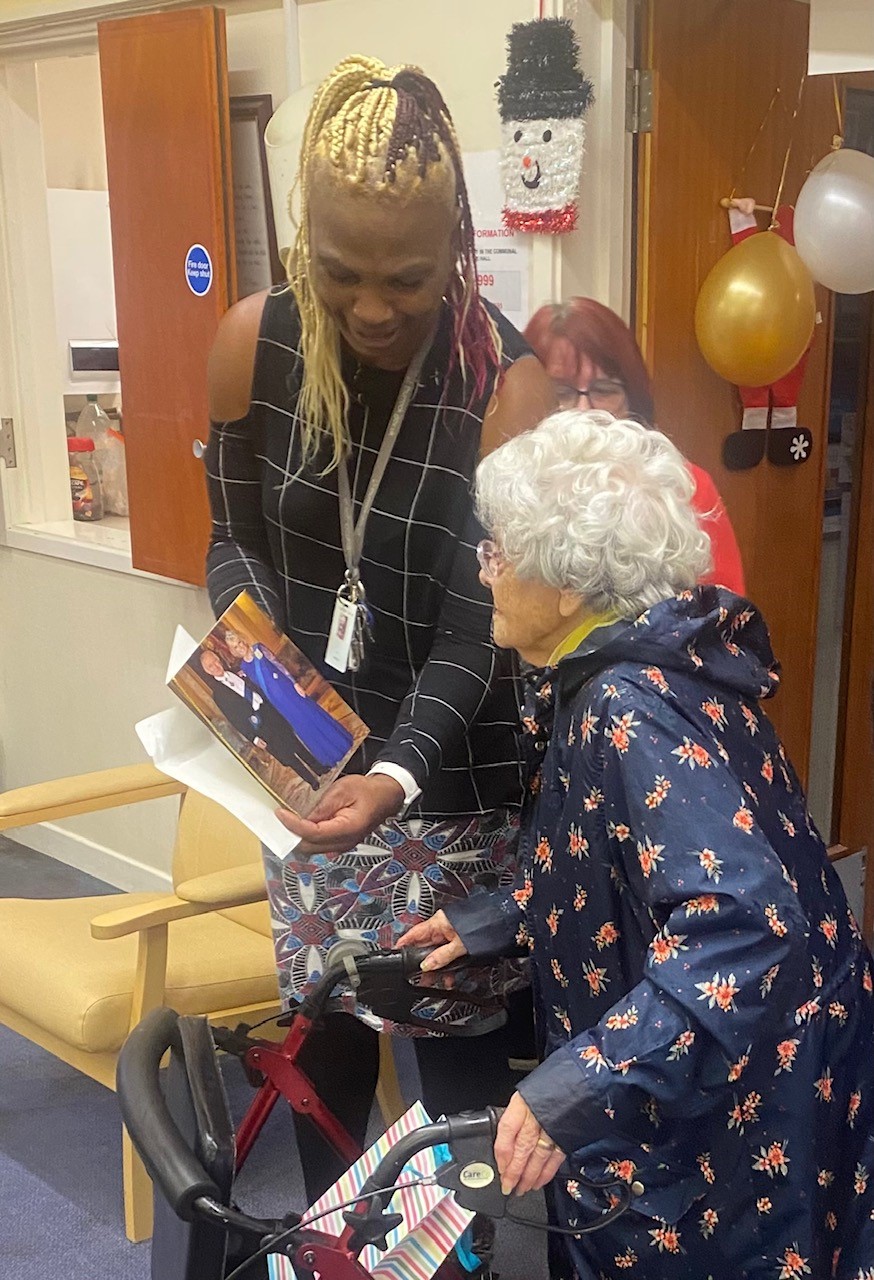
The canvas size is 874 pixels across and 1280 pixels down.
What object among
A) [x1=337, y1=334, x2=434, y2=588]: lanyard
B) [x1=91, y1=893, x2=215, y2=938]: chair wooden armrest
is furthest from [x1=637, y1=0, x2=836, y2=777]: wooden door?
[x1=91, y1=893, x2=215, y2=938]: chair wooden armrest

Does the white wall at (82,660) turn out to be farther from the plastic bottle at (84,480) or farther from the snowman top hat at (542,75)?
the snowman top hat at (542,75)

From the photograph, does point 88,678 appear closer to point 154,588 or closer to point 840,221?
point 154,588

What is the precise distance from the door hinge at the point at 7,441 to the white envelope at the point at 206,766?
7.12 feet

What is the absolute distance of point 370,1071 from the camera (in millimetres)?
1878

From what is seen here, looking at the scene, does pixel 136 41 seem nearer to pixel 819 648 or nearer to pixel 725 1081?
pixel 819 648

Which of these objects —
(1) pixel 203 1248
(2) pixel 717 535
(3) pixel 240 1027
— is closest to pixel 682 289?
(2) pixel 717 535

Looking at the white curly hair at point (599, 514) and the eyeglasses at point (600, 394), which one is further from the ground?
the eyeglasses at point (600, 394)

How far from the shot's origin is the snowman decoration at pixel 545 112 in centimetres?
218

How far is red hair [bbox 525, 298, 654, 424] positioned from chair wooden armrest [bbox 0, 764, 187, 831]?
1.14m

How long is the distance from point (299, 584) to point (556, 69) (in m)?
0.98

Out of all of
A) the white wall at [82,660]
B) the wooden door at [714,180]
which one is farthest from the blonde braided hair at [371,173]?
the white wall at [82,660]

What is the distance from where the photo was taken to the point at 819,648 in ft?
11.3

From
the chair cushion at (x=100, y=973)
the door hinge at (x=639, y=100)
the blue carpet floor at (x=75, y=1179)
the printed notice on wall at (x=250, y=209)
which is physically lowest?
the blue carpet floor at (x=75, y=1179)

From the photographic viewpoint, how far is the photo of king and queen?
1753mm
